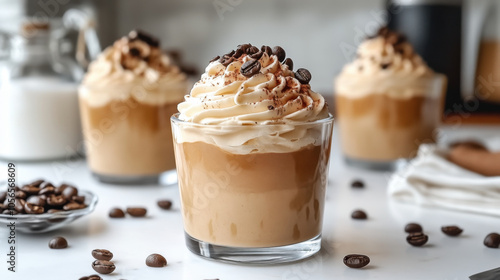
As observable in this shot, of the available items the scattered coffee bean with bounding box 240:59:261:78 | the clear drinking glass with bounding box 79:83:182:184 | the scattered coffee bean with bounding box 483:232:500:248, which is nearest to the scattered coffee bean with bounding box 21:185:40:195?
the clear drinking glass with bounding box 79:83:182:184

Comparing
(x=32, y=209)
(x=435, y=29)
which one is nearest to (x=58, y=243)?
(x=32, y=209)

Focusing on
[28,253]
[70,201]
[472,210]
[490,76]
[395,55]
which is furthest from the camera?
[490,76]

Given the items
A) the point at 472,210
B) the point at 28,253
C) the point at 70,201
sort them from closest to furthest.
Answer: the point at 28,253 < the point at 70,201 < the point at 472,210

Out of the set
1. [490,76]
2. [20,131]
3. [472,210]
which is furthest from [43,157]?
[490,76]

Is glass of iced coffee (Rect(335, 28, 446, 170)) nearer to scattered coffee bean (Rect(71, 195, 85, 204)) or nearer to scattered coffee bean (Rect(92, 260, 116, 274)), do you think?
scattered coffee bean (Rect(71, 195, 85, 204))

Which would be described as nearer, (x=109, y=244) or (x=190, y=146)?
(x=190, y=146)

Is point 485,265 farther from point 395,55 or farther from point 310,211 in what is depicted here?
point 395,55
